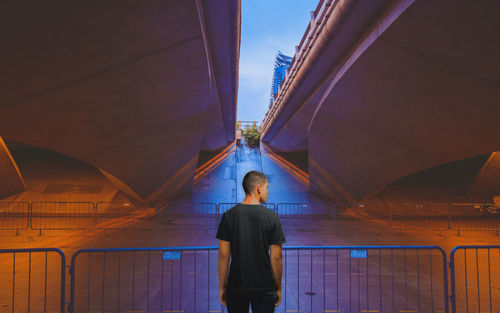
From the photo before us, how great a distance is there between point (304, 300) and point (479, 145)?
7.68 meters

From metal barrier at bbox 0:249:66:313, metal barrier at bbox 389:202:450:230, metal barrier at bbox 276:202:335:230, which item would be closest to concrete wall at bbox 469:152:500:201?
metal barrier at bbox 389:202:450:230

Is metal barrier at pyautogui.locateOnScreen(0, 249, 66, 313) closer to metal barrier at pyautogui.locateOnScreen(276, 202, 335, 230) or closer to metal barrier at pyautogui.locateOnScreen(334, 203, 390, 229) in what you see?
metal barrier at pyautogui.locateOnScreen(276, 202, 335, 230)

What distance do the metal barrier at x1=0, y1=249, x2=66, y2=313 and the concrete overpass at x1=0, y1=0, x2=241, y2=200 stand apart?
3001 millimetres

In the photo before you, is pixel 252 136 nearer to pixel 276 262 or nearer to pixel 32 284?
pixel 32 284

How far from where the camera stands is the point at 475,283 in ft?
20.3

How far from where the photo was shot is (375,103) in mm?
9508

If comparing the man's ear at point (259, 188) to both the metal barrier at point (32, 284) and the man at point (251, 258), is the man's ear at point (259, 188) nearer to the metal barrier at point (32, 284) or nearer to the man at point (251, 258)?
the man at point (251, 258)

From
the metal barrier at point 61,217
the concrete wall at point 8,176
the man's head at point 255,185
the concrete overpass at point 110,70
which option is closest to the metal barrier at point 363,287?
the man's head at point 255,185

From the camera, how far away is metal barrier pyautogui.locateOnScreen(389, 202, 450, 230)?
1525 cm

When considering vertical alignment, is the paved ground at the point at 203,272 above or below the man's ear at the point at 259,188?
below

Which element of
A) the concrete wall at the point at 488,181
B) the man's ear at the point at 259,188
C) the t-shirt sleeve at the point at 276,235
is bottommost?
the t-shirt sleeve at the point at 276,235

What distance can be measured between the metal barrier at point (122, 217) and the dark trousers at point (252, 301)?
36.8 ft

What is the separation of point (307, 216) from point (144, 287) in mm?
12836

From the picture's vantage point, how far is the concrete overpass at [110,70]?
4852 millimetres
